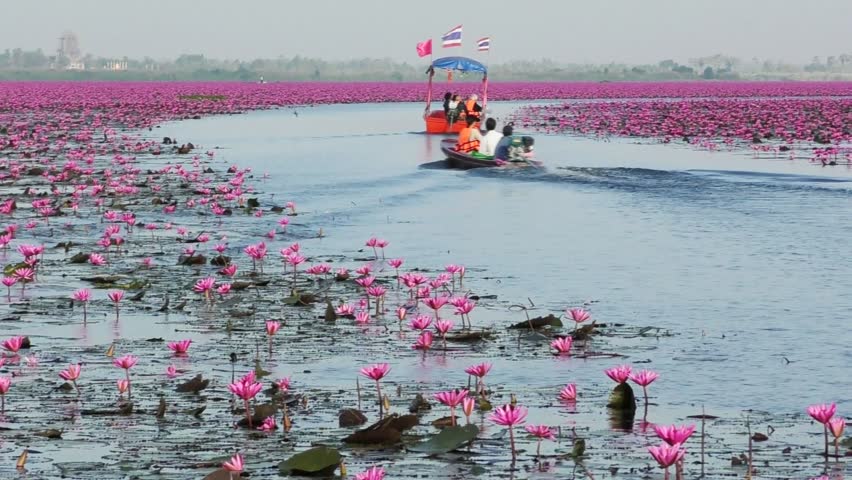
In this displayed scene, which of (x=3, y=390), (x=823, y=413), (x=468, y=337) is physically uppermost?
(x=823, y=413)

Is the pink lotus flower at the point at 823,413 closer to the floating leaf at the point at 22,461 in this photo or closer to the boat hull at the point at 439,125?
the floating leaf at the point at 22,461

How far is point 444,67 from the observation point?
130 ft

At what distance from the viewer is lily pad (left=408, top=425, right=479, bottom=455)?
20.5 ft

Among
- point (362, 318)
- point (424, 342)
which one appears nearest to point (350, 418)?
point (424, 342)

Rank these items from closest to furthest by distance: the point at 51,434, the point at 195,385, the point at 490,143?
the point at 51,434, the point at 195,385, the point at 490,143

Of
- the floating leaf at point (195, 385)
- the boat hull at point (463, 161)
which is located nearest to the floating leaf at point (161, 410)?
the floating leaf at point (195, 385)

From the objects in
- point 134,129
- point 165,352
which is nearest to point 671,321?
point 165,352

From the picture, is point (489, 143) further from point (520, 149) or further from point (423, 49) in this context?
point (423, 49)

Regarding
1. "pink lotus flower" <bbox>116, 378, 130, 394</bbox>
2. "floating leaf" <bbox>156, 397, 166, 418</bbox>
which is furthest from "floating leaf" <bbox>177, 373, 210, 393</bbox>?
"floating leaf" <bbox>156, 397, 166, 418</bbox>

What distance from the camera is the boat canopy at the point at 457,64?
39375mm

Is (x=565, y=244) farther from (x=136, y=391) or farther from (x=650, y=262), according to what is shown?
(x=136, y=391)

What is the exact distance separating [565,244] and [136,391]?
9071 millimetres

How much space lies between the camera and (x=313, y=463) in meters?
5.83

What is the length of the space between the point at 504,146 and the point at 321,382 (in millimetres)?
18774
